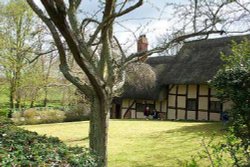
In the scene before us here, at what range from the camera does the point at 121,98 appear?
3108 centimetres

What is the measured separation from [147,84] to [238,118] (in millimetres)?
21954

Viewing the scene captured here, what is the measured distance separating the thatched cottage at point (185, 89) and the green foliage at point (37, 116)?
18.7 ft

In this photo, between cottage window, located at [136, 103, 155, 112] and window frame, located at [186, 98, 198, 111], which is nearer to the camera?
window frame, located at [186, 98, 198, 111]

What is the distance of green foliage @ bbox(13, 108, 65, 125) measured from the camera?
26.7 meters

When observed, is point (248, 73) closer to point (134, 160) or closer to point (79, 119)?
point (134, 160)

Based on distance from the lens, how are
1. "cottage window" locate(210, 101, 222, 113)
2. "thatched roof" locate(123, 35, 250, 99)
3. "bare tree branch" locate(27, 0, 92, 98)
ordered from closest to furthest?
"bare tree branch" locate(27, 0, 92, 98)
"cottage window" locate(210, 101, 222, 113)
"thatched roof" locate(123, 35, 250, 99)

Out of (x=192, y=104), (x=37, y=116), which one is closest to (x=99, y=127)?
(x=192, y=104)

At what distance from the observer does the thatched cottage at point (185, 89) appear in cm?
2497

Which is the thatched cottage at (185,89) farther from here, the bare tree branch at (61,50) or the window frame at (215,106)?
the bare tree branch at (61,50)

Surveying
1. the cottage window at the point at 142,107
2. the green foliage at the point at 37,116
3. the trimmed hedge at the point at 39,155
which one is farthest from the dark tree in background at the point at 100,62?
the cottage window at the point at 142,107

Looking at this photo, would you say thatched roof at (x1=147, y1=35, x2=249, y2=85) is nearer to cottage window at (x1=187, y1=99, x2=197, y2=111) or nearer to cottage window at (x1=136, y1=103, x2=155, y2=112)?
cottage window at (x1=187, y1=99, x2=197, y2=111)

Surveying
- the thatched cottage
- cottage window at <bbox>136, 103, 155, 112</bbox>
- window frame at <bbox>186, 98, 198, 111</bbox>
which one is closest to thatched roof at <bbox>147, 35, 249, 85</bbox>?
the thatched cottage

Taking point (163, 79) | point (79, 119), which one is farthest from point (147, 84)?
point (79, 119)

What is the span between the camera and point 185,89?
26828 millimetres
